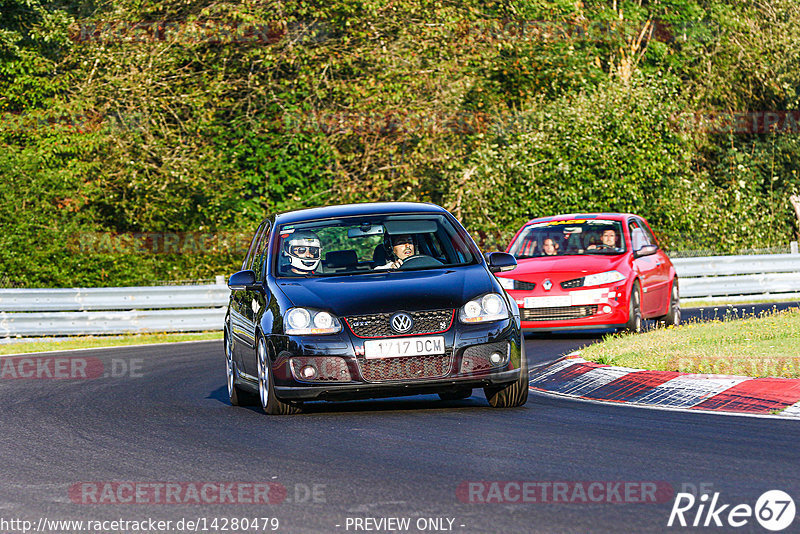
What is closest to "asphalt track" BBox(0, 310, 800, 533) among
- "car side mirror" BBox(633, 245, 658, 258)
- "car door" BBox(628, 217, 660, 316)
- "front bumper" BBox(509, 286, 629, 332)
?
"front bumper" BBox(509, 286, 629, 332)

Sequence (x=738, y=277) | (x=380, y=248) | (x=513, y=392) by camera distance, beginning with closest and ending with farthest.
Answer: (x=513, y=392) < (x=380, y=248) < (x=738, y=277)

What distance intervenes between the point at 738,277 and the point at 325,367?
18.2 meters

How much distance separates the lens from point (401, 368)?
9.37 m

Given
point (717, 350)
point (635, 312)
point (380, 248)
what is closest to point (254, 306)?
point (380, 248)

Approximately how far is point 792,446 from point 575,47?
3388 cm

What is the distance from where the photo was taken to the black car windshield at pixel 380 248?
10.5 meters

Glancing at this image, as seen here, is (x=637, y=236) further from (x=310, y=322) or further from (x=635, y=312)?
(x=310, y=322)

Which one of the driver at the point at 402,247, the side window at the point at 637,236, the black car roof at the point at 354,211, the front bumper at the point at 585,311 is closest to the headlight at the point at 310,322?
the driver at the point at 402,247

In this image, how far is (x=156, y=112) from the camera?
31.0 m

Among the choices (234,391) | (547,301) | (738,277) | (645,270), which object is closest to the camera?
(234,391)

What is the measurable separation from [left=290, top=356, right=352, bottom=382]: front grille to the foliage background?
1926 centimetres

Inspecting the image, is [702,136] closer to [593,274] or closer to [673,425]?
[593,274]


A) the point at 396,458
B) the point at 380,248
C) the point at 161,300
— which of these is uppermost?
the point at 380,248

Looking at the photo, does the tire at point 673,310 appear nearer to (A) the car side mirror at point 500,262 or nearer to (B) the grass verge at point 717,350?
(B) the grass verge at point 717,350
